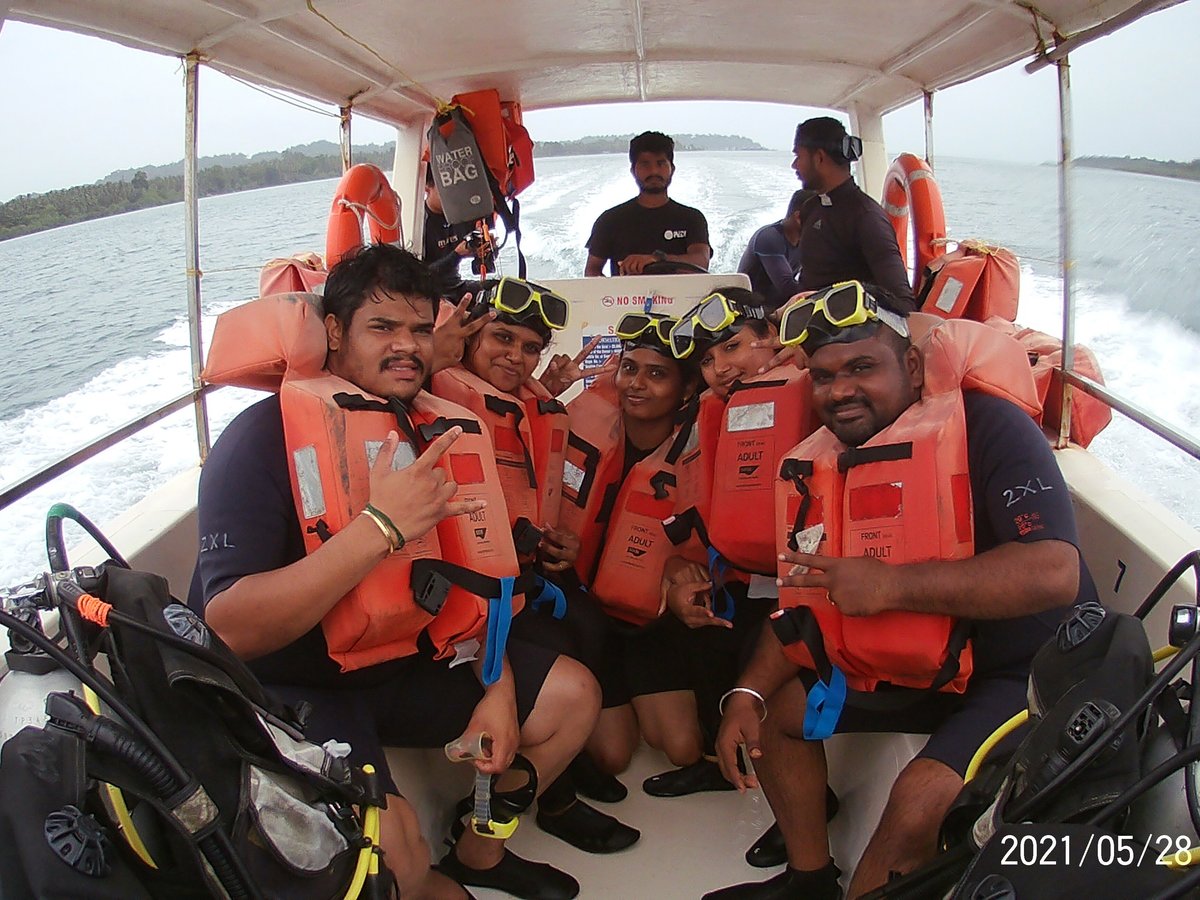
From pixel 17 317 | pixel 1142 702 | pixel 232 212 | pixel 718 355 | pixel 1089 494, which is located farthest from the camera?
pixel 232 212

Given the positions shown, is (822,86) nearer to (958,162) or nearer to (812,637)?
(812,637)

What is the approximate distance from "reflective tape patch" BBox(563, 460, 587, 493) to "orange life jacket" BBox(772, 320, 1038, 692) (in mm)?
782

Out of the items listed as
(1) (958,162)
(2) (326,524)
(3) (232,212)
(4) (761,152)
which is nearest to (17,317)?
(3) (232,212)

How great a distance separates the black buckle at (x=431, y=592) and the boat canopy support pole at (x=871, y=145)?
3.85 m

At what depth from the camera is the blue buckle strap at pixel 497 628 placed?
69.7 inches

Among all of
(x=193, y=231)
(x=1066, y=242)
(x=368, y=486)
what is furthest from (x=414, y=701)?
(x=1066, y=242)

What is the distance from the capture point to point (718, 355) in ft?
8.10

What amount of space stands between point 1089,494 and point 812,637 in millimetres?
1076

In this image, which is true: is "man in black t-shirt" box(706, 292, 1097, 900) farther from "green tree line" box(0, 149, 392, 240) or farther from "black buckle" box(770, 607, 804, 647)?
"green tree line" box(0, 149, 392, 240)

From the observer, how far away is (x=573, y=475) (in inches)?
101

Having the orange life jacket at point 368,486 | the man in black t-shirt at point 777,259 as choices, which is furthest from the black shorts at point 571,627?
the man in black t-shirt at point 777,259

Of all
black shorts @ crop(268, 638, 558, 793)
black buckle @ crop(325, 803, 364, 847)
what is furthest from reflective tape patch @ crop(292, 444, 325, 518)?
black buckle @ crop(325, 803, 364, 847)

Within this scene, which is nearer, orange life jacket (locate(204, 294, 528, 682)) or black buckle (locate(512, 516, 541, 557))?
orange life jacket (locate(204, 294, 528, 682))

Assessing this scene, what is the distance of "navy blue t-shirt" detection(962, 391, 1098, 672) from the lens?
5.28 feet
